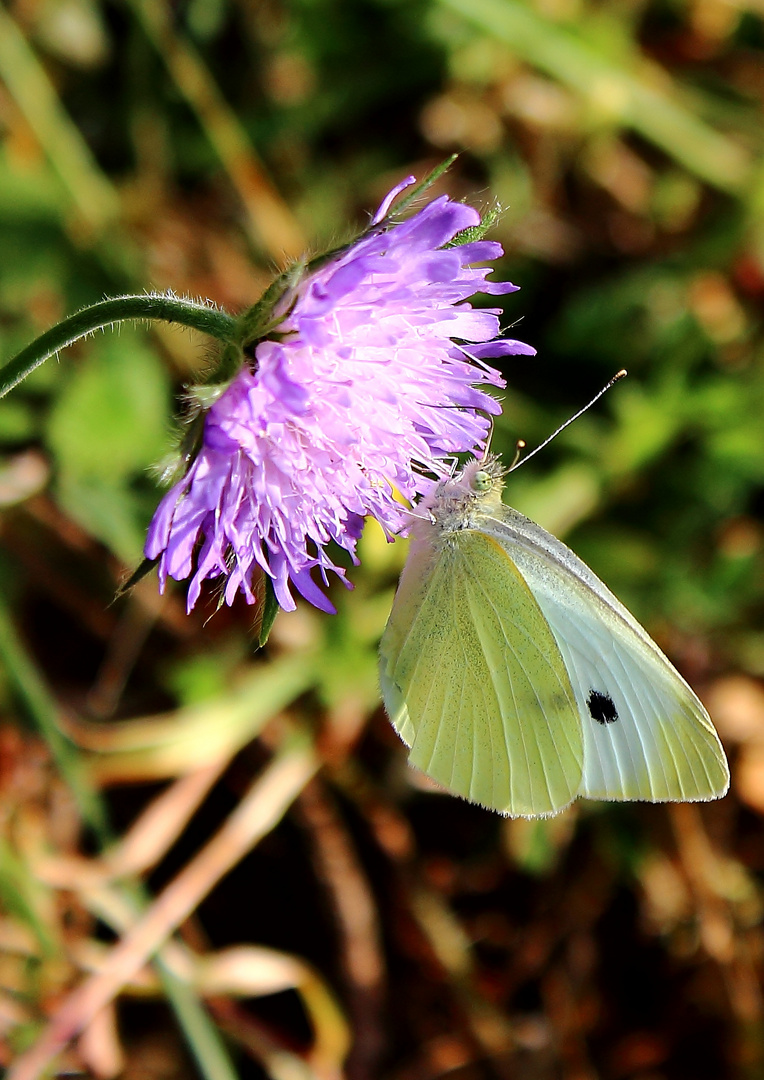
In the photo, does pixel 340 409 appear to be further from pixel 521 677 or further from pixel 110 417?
pixel 110 417

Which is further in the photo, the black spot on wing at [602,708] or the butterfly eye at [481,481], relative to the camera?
the black spot on wing at [602,708]

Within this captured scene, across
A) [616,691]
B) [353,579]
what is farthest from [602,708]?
[353,579]

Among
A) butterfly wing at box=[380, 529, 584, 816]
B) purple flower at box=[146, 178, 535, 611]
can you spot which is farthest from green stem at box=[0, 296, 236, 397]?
butterfly wing at box=[380, 529, 584, 816]

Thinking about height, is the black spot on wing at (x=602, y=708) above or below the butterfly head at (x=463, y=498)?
below

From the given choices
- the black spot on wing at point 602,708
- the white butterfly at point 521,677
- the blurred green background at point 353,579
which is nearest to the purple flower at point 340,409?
the white butterfly at point 521,677

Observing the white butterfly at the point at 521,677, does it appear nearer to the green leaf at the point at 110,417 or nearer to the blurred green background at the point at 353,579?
the blurred green background at the point at 353,579
